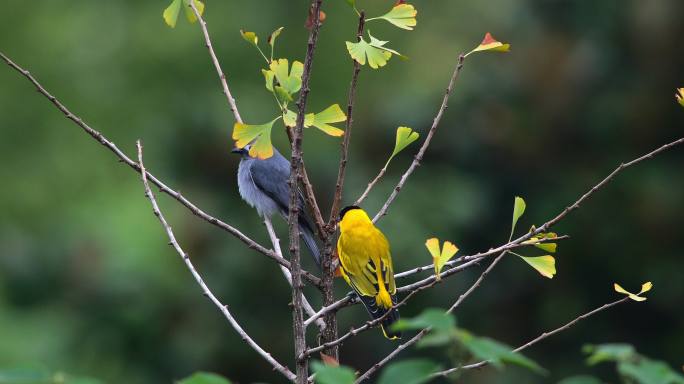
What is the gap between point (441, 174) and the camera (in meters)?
7.26

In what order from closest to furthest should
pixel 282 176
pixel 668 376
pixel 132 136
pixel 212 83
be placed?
1. pixel 668 376
2. pixel 282 176
3. pixel 132 136
4. pixel 212 83

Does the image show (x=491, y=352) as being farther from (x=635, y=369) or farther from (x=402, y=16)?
(x=402, y=16)

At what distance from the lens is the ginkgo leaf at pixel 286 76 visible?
90.7 inches

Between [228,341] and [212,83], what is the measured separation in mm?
8039

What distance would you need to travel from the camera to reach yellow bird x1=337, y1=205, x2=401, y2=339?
118 inches

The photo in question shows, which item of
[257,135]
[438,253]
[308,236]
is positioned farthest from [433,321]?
[308,236]

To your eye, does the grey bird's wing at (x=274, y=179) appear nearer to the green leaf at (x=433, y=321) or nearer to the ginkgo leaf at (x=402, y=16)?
the ginkgo leaf at (x=402, y=16)

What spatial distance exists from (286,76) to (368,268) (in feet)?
3.07

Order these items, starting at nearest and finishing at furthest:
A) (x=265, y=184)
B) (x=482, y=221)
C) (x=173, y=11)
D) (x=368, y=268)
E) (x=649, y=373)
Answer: (x=649, y=373) → (x=173, y=11) → (x=368, y=268) → (x=265, y=184) → (x=482, y=221)

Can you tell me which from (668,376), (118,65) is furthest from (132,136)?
(668,376)

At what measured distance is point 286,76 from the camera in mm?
2375

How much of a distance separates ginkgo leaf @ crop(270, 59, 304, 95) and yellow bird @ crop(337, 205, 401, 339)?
2.36ft

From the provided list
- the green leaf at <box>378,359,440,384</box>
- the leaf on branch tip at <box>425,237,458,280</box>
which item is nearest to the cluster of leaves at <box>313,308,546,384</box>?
the green leaf at <box>378,359,440,384</box>

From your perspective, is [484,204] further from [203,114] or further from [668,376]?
[668,376]
